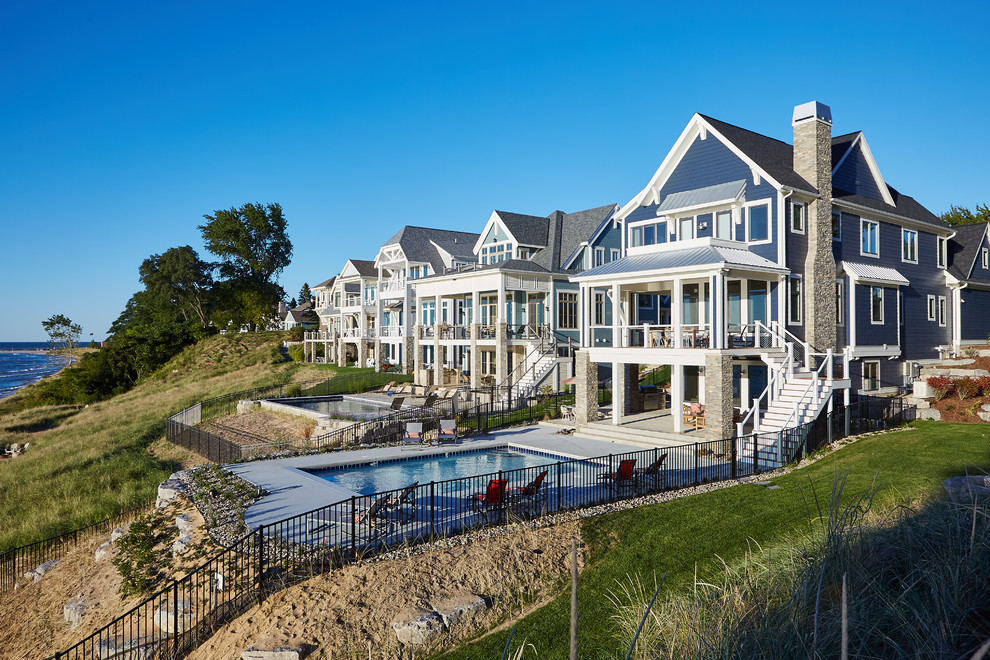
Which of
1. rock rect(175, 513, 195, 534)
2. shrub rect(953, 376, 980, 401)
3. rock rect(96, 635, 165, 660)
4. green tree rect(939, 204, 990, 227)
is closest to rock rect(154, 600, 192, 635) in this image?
rock rect(96, 635, 165, 660)

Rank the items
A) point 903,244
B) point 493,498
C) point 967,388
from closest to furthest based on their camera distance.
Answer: point 493,498
point 967,388
point 903,244

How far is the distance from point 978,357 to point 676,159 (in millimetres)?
14801

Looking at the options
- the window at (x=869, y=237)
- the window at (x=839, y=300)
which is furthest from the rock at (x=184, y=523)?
the window at (x=869, y=237)

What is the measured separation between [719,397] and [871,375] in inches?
444

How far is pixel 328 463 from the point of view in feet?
60.7

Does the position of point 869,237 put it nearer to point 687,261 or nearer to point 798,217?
point 798,217

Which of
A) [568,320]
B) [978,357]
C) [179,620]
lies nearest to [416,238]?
[568,320]

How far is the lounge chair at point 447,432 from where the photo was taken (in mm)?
21969

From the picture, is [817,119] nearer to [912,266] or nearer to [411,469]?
[912,266]

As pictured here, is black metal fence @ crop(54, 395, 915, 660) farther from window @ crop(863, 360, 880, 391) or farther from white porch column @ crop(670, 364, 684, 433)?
window @ crop(863, 360, 880, 391)

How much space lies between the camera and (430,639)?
8555 millimetres

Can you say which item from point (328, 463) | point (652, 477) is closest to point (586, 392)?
point (652, 477)

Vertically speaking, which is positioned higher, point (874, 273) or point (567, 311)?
point (874, 273)

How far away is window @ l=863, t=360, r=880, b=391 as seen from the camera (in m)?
25.9
